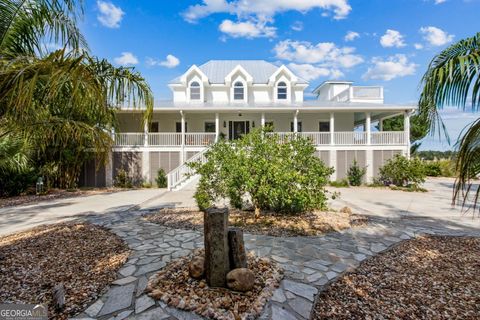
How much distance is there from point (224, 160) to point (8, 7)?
14.7ft

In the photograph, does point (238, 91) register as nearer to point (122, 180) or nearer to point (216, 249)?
point (122, 180)

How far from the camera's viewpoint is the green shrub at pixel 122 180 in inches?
581

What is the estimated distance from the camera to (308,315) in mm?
2490

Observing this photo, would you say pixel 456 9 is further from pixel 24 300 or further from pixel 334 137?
pixel 334 137

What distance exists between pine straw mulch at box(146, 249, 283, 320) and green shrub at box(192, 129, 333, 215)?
262 centimetres

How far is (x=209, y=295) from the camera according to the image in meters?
2.62

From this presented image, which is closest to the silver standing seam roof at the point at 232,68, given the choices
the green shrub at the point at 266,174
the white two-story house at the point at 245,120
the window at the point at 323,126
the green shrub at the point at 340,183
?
the white two-story house at the point at 245,120

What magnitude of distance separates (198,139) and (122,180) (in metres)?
5.43

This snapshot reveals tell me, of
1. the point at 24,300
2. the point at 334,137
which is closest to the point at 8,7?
the point at 24,300

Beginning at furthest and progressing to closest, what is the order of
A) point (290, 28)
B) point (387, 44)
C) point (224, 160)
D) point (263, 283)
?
point (290, 28) → point (387, 44) → point (224, 160) → point (263, 283)

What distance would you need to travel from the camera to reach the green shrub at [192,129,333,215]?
5.62 metres

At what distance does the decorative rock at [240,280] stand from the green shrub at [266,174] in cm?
279

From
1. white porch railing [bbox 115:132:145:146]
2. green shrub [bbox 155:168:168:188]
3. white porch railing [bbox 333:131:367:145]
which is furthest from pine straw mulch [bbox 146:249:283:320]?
white porch railing [bbox 333:131:367:145]

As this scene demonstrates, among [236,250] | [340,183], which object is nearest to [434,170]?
[340,183]
